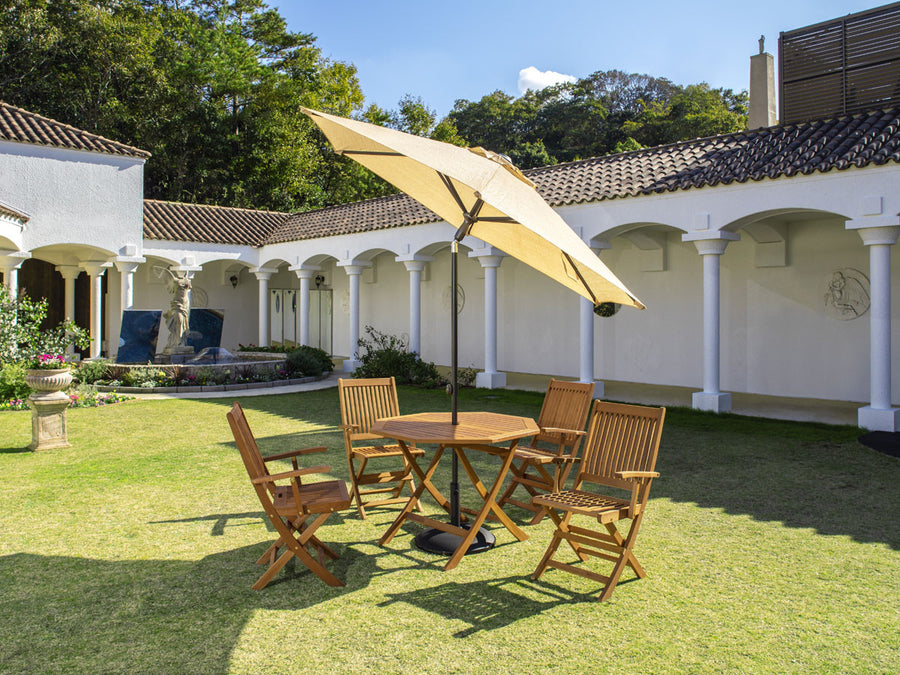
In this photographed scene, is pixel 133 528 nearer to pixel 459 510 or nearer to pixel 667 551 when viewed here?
pixel 459 510

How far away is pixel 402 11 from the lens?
1956 cm

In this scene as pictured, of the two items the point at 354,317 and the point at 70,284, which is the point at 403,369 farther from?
the point at 70,284

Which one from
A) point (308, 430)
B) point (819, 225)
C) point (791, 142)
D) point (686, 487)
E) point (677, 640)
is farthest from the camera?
point (819, 225)

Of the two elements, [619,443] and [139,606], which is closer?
[139,606]

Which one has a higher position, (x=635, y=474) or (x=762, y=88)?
(x=762, y=88)

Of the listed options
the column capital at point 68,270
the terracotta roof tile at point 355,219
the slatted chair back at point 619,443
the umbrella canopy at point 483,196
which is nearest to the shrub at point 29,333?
the umbrella canopy at point 483,196

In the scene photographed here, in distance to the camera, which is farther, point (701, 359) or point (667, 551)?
point (701, 359)

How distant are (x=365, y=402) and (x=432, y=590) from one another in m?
2.52

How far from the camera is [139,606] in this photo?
423 centimetres

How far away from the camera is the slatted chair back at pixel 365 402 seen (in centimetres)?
648

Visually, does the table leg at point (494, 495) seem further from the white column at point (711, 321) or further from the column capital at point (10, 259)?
the column capital at point (10, 259)

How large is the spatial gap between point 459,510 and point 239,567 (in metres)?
1.67

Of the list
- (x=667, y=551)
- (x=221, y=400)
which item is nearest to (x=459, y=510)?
(x=667, y=551)

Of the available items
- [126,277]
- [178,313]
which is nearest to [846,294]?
[178,313]
